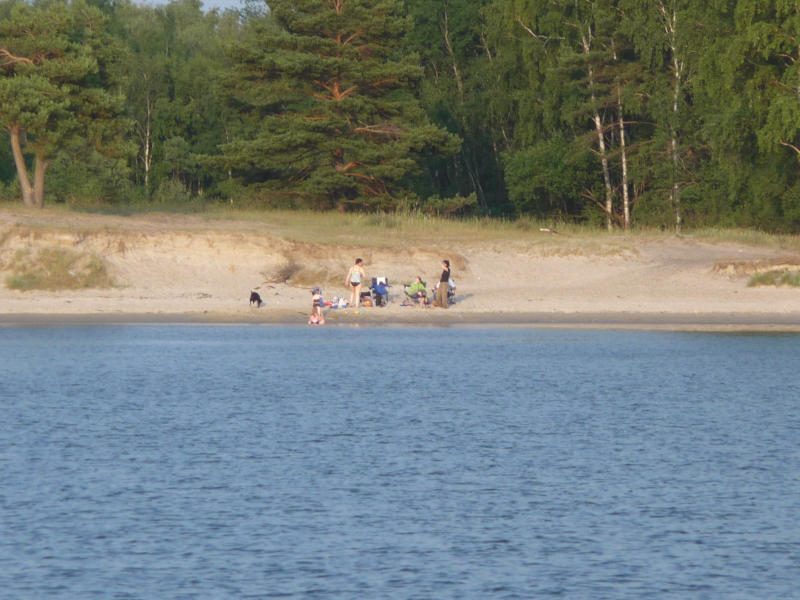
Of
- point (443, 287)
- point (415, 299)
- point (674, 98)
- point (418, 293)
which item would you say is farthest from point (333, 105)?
A: point (443, 287)

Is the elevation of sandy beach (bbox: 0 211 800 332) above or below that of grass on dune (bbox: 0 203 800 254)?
below

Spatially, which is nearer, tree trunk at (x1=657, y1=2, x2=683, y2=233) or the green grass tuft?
the green grass tuft

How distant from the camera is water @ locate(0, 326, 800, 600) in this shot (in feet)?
34.7

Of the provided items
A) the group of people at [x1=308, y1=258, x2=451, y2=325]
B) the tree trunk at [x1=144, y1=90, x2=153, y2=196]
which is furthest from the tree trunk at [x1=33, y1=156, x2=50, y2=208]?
the tree trunk at [x1=144, y1=90, x2=153, y2=196]

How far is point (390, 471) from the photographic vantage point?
14.8 meters

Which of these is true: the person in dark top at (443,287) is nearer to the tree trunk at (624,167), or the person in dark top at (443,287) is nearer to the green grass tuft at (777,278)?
the green grass tuft at (777,278)

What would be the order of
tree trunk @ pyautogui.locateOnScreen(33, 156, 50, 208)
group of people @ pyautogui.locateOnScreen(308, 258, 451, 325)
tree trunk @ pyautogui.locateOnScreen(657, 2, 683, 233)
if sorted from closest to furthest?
group of people @ pyautogui.locateOnScreen(308, 258, 451, 325) < tree trunk @ pyautogui.locateOnScreen(33, 156, 50, 208) < tree trunk @ pyautogui.locateOnScreen(657, 2, 683, 233)

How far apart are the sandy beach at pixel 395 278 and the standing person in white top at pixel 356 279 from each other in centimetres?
51

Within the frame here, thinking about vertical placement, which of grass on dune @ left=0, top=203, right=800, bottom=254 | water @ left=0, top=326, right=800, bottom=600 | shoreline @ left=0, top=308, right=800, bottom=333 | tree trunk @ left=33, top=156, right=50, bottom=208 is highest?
tree trunk @ left=33, top=156, right=50, bottom=208

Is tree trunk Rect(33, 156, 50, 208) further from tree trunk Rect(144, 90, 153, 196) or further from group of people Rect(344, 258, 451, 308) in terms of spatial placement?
tree trunk Rect(144, 90, 153, 196)

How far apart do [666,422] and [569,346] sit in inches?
390

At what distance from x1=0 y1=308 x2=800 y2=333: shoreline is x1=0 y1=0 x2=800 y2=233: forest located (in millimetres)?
12726

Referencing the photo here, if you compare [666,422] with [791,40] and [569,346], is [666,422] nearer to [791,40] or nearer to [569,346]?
[569,346]

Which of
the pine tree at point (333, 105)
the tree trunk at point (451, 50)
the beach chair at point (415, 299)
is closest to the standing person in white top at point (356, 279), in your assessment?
the beach chair at point (415, 299)
